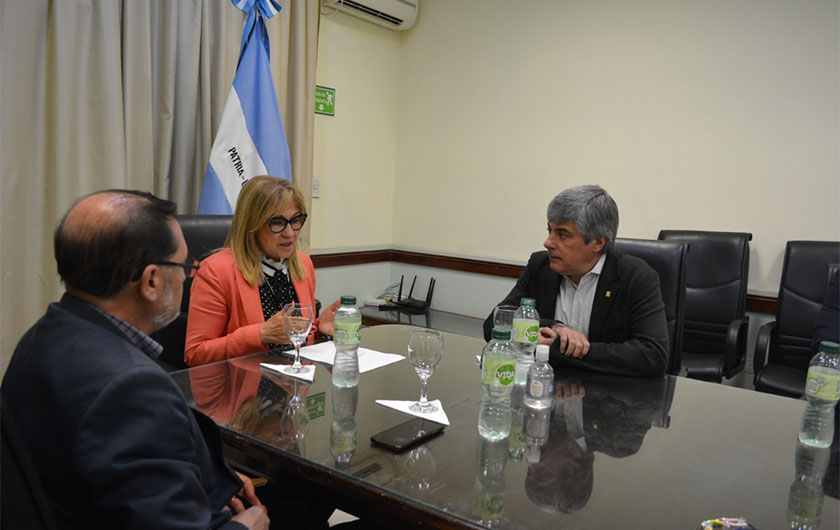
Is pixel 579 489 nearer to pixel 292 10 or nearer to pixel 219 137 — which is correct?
pixel 219 137

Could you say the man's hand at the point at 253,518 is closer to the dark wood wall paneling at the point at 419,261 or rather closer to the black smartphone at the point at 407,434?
the black smartphone at the point at 407,434

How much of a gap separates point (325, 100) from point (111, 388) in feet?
10.7

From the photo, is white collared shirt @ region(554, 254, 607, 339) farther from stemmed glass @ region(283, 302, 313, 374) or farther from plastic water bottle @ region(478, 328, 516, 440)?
stemmed glass @ region(283, 302, 313, 374)

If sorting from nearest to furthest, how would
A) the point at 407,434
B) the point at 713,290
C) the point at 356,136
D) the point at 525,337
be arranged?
the point at 407,434
the point at 525,337
the point at 713,290
the point at 356,136

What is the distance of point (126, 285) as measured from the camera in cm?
100

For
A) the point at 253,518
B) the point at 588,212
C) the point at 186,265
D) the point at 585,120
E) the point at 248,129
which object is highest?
the point at 585,120

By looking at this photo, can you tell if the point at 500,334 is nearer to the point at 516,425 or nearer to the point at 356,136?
the point at 516,425

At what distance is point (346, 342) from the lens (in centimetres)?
160

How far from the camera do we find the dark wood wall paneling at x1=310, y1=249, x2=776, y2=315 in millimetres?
3930

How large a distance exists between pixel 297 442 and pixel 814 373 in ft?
3.82

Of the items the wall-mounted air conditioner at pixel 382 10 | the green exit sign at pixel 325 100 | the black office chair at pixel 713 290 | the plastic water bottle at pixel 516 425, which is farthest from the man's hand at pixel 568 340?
the wall-mounted air conditioner at pixel 382 10

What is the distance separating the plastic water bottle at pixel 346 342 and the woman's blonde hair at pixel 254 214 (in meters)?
0.58

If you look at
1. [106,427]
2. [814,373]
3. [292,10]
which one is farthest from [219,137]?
[814,373]

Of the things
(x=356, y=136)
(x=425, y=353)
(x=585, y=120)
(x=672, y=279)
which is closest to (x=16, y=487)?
(x=425, y=353)
